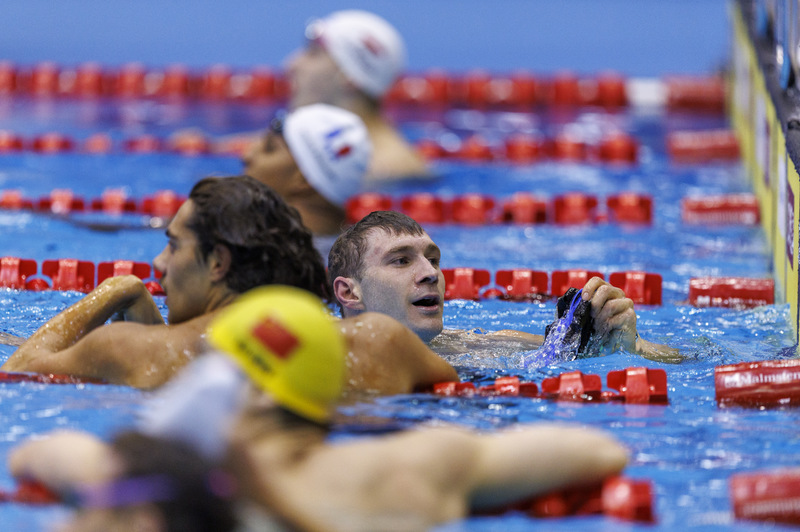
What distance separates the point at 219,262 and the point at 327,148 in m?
2.39

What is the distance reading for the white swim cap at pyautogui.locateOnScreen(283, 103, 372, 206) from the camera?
5621mm

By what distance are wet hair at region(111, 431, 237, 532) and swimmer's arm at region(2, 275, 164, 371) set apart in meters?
1.43

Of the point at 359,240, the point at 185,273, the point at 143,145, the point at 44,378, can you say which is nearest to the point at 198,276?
the point at 185,273

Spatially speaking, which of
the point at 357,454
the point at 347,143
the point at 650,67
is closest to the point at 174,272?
the point at 357,454

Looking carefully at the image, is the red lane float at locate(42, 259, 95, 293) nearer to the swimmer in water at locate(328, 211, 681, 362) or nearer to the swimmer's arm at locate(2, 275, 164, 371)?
the swimmer's arm at locate(2, 275, 164, 371)

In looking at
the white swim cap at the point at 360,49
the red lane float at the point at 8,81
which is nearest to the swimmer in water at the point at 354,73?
the white swim cap at the point at 360,49

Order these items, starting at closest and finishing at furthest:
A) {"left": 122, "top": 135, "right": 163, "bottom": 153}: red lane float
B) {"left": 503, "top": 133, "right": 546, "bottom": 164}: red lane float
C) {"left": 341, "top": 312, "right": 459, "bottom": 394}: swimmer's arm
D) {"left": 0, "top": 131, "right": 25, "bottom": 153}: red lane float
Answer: {"left": 341, "top": 312, "right": 459, "bottom": 394}: swimmer's arm, {"left": 0, "top": 131, "right": 25, "bottom": 153}: red lane float, {"left": 122, "top": 135, "right": 163, "bottom": 153}: red lane float, {"left": 503, "top": 133, "right": 546, "bottom": 164}: red lane float

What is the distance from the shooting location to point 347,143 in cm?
567

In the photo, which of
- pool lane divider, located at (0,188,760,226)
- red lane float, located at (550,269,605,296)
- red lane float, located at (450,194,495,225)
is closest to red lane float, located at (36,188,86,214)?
pool lane divider, located at (0,188,760,226)

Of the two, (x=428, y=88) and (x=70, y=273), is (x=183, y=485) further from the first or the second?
(x=428, y=88)

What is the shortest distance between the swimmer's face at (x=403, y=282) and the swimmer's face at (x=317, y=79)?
3705 mm

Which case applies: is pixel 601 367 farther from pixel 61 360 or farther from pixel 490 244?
pixel 490 244

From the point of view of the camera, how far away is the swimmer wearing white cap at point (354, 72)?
728 centimetres

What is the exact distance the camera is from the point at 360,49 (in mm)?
7277
